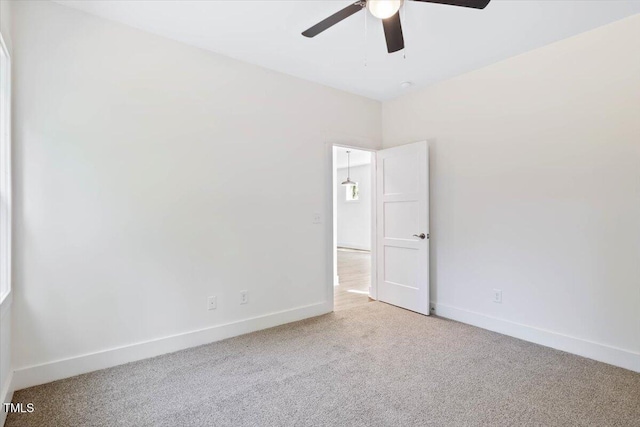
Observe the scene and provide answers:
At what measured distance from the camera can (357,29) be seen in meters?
2.58

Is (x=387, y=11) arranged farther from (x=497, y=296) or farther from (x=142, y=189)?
(x=497, y=296)

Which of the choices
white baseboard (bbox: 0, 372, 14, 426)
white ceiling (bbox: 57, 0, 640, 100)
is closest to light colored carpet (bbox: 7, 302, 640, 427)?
white baseboard (bbox: 0, 372, 14, 426)

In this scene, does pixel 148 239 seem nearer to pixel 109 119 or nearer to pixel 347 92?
pixel 109 119

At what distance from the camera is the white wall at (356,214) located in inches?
389

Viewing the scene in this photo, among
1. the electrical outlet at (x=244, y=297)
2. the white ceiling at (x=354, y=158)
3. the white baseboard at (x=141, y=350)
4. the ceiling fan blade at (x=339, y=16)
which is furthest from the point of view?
the white ceiling at (x=354, y=158)

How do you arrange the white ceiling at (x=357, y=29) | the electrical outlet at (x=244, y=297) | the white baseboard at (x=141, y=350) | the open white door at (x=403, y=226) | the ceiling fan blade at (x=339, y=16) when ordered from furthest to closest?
1. the open white door at (x=403, y=226)
2. the electrical outlet at (x=244, y=297)
3. the white ceiling at (x=357, y=29)
4. the white baseboard at (x=141, y=350)
5. the ceiling fan blade at (x=339, y=16)

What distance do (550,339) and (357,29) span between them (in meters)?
3.19

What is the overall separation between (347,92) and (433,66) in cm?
108

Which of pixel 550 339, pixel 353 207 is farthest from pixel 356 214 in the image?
pixel 550 339

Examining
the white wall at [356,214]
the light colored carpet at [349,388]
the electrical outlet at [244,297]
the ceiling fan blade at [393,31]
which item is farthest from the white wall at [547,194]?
the white wall at [356,214]

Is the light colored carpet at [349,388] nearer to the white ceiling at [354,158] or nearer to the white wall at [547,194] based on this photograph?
the white wall at [547,194]

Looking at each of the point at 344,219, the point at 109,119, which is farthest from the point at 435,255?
the point at 344,219

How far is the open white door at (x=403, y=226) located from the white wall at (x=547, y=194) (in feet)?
0.63

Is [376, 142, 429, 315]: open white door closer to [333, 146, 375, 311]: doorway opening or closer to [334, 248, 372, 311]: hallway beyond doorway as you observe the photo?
[334, 248, 372, 311]: hallway beyond doorway
